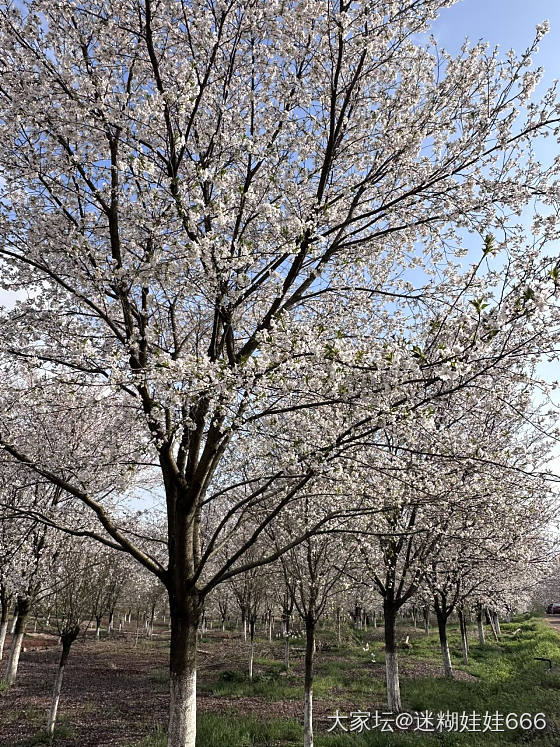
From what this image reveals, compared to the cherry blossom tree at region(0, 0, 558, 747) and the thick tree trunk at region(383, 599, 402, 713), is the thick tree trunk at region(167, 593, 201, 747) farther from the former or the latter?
the thick tree trunk at region(383, 599, 402, 713)

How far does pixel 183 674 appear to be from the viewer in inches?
203

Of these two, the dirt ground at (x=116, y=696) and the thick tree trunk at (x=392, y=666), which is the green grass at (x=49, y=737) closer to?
the dirt ground at (x=116, y=696)

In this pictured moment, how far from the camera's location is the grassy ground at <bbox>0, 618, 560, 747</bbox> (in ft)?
31.6

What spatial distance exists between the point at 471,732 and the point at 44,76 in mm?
13177

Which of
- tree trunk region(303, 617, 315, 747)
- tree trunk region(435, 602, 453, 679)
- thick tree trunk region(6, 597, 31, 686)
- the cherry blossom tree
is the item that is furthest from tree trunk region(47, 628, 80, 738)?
tree trunk region(435, 602, 453, 679)

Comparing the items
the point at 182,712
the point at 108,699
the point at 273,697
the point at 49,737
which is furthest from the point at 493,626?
the point at 182,712

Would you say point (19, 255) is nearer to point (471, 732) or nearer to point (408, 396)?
point (408, 396)

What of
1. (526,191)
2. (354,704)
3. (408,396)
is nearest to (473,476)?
(408,396)

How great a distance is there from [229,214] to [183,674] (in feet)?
16.5

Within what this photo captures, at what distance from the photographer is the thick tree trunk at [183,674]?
4.96 m

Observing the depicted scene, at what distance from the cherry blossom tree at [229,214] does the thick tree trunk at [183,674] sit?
2cm

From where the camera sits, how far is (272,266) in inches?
235

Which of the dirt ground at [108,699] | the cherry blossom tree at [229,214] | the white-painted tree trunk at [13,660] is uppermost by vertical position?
the cherry blossom tree at [229,214]

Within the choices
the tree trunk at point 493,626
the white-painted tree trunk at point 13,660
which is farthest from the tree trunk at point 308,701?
the tree trunk at point 493,626
